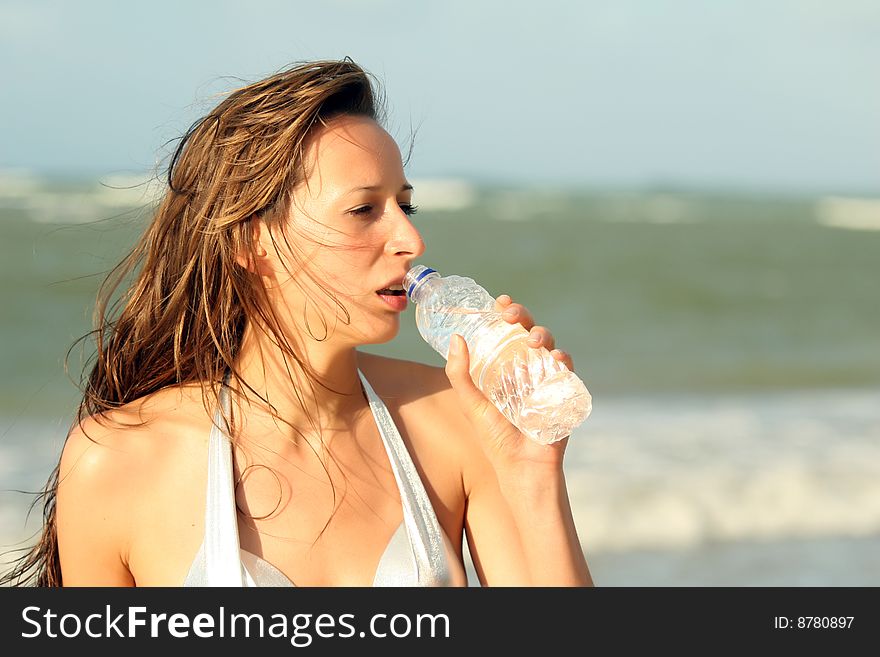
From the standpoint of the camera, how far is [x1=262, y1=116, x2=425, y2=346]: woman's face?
10.00ft

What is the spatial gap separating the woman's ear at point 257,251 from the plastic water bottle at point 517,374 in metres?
0.44

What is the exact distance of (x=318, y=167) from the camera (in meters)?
3.07

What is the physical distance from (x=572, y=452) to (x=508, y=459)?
4594 mm

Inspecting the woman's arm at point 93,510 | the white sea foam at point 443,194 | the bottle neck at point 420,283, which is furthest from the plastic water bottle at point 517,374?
the white sea foam at point 443,194

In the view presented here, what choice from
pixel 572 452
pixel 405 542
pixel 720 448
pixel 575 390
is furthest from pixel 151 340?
pixel 720 448

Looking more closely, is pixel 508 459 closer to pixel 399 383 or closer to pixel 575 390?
pixel 575 390

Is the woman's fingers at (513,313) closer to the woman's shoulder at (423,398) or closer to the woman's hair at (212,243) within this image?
the woman's shoulder at (423,398)

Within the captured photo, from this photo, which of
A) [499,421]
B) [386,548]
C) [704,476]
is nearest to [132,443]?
[386,548]

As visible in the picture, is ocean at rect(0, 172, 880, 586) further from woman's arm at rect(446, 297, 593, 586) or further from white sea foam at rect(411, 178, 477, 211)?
white sea foam at rect(411, 178, 477, 211)

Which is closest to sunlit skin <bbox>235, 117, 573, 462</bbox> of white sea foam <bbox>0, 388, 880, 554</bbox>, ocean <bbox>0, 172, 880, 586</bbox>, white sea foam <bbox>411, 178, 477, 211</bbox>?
ocean <bbox>0, 172, 880, 586</bbox>

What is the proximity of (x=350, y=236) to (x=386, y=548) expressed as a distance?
924 millimetres

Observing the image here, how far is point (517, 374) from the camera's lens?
3.23 m

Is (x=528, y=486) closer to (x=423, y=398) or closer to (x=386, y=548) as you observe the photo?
(x=386, y=548)

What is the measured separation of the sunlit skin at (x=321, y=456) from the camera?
118 inches
